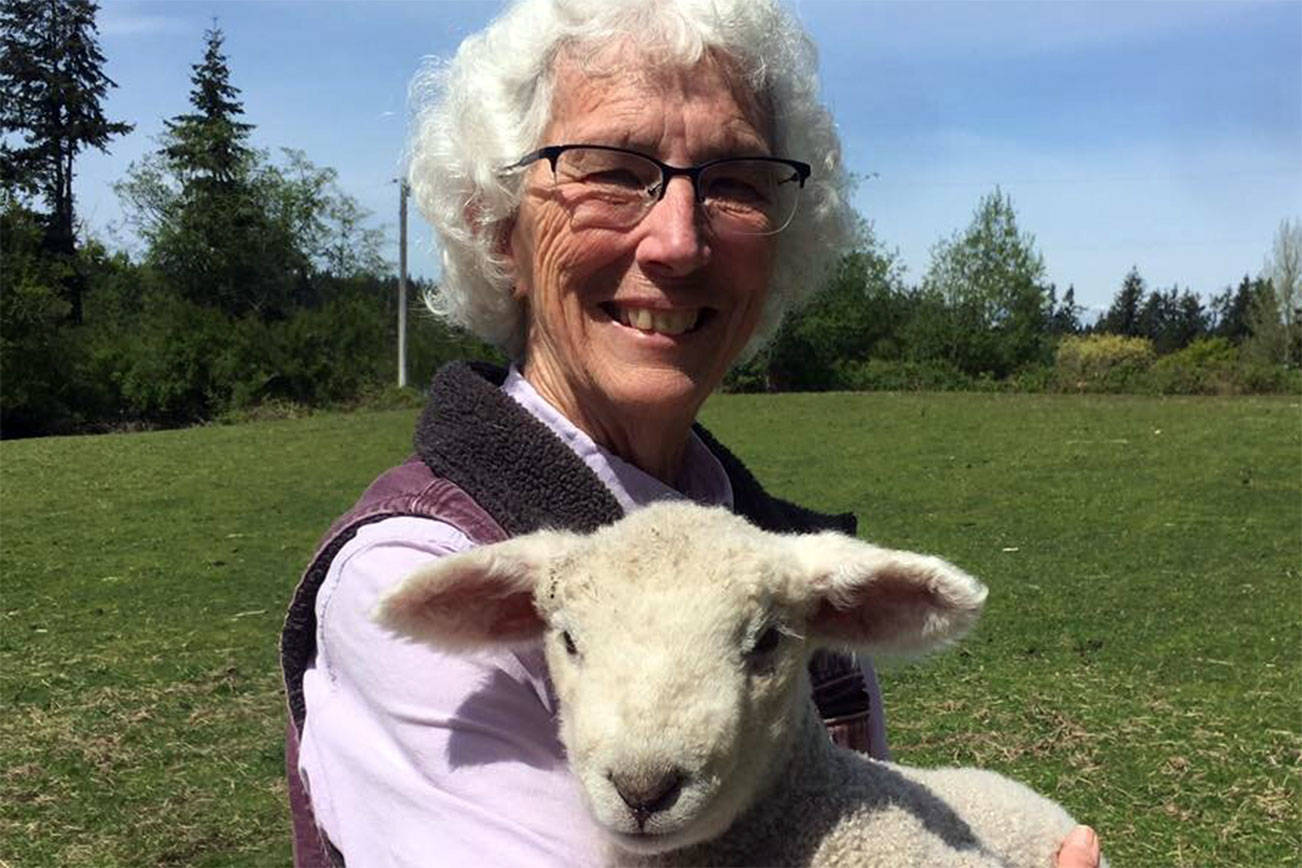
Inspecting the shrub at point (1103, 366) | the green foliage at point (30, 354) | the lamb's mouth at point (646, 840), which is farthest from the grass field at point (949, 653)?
the green foliage at point (30, 354)

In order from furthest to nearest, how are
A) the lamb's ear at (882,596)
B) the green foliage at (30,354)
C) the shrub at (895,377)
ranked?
the shrub at (895,377), the green foliage at (30,354), the lamb's ear at (882,596)

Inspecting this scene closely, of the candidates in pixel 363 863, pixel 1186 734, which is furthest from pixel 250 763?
pixel 363 863

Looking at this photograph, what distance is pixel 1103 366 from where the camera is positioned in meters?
30.8

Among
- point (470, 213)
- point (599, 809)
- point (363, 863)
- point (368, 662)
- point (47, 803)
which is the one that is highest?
point (470, 213)

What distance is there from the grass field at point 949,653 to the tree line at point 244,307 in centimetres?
1044

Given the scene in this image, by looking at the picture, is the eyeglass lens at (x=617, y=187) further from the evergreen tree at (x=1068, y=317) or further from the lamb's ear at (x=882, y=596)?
the evergreen tree at (x=1068, y=317)

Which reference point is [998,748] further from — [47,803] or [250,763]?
[47,803]

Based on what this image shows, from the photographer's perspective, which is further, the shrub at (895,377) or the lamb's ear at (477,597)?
the shrub at (895,377)

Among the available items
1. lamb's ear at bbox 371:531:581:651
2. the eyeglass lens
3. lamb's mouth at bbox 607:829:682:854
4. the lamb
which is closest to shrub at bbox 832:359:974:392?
the eyeglass lens

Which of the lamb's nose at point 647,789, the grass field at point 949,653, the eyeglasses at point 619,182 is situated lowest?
the grass field at point 949,653

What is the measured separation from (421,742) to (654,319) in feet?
2.57

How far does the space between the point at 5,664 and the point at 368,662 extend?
22.6ft

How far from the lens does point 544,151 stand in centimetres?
197

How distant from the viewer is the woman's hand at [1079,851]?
1.90 metres
